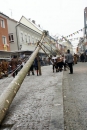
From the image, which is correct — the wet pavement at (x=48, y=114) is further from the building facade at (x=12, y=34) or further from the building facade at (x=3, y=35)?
the building facade at (x=12, y=34)

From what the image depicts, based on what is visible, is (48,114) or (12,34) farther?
(12,34)

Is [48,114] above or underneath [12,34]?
underneath

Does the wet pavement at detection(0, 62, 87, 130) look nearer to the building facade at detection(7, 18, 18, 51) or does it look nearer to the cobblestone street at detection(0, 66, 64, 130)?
the cobblestone street at detection(0, 66, 64, 130)

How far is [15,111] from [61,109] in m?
1.22

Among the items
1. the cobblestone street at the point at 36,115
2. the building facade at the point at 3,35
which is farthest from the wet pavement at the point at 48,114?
the building facade at the point at 3,35

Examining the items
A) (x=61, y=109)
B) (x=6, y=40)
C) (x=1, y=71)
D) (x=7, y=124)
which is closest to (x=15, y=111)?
(x=7, y=124)

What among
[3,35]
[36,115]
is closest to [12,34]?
[3,35]

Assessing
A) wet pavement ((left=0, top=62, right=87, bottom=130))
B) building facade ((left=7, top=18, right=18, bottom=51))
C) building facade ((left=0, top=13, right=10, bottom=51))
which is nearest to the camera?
wet pavement ((left=0, top=62, right=87, bottom=130))

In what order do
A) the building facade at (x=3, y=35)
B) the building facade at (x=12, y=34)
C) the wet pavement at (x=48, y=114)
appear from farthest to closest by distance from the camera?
the building facade at (x=12, y=34) → the building facade at (x=3, y=35) → the wet pavement at (x=48, y=114)

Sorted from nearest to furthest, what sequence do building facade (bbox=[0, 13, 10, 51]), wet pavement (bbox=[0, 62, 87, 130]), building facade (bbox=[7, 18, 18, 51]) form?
wet pavement (bbox=[0, 62, 87, 130]) < building facade (bbox=[0, 13, 10, 51]) < building facade (bbox=[7, 18, 18, 51])

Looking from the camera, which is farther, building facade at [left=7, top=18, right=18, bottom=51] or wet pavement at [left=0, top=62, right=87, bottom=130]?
building facade at [left=7, top=18, right=18, bottom=51]

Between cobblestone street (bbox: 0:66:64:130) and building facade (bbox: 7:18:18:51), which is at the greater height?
building facade (bbox: 7:18:18:51)

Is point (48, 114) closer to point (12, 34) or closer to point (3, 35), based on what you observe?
point (3, 35)

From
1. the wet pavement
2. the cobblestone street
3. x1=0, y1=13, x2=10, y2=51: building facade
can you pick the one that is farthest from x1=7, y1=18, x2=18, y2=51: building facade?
the cobblestone street
